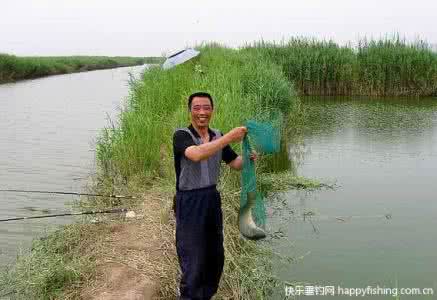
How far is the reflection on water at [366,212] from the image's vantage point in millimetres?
4812

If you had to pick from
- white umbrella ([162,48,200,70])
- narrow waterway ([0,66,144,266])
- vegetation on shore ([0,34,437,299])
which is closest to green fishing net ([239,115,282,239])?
vegetation on shore ([0,34,437,299])

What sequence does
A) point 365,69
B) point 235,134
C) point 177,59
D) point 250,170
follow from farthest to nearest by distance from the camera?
point 365,69 < point 177,59 < point 250,170 < point 235,134

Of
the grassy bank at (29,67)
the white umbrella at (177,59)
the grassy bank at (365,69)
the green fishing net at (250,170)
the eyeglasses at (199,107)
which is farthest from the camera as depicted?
the grassy bank at (29,67)

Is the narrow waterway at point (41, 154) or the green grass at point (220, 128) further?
the narrow waterway at point (41, 154)

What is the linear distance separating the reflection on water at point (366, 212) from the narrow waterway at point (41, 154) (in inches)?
112

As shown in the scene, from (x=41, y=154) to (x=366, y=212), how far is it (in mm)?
6355

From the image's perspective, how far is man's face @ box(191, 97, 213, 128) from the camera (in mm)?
3070

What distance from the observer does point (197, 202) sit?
10.2 ft

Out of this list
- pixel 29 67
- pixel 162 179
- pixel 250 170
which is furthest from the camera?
pixel 29 67

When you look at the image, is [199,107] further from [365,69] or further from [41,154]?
[365,69]

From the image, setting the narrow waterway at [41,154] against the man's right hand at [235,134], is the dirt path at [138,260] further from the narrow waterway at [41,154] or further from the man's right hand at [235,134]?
the man's right hand at [235,134]

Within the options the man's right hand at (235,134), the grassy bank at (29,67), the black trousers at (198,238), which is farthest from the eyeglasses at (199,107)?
the grassy bank at (29,67)

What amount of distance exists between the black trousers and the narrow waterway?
2507 mm

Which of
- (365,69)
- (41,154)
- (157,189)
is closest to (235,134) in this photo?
(157,189)
